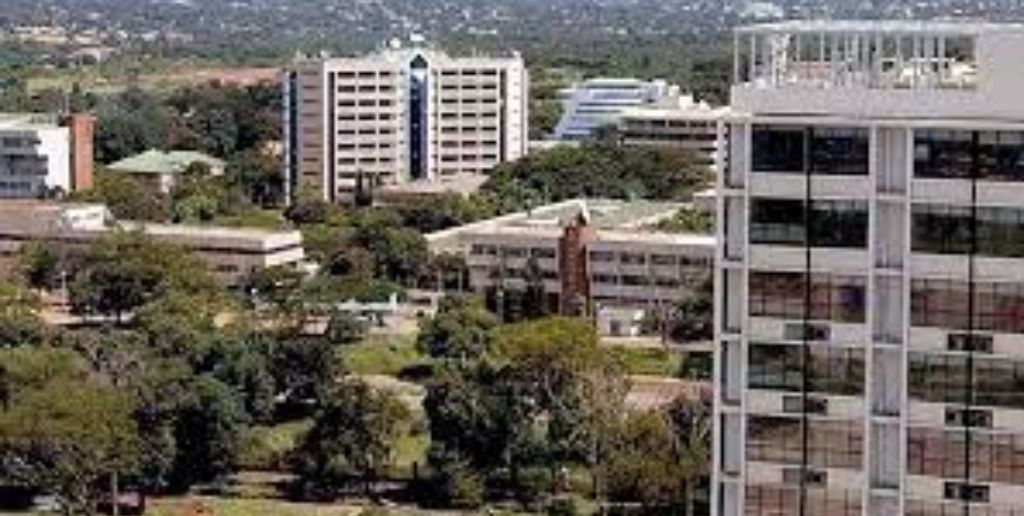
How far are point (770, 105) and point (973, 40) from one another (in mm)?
1101

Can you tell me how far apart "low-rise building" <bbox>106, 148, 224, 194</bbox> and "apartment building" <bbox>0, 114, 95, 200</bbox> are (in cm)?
202

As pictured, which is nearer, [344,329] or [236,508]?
[236,508]

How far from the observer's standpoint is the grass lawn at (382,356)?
38.8 metres

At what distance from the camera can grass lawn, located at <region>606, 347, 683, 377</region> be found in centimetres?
3775

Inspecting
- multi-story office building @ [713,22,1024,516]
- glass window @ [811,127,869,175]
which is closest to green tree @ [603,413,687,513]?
multi-story office building @ [713,22,1024,516]

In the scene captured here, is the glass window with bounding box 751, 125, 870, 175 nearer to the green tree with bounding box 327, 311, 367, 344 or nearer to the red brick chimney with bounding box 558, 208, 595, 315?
the green tree with bounding box 327, 311, 367, 344

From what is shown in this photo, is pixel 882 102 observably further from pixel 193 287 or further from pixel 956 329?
pixel 193 287

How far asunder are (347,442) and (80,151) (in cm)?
3118

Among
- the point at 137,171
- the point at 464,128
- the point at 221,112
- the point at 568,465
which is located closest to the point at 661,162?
the point at 464,128

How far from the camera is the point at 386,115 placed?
61094 mm

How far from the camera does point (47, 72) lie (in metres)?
104

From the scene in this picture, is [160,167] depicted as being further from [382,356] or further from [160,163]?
[382,356]

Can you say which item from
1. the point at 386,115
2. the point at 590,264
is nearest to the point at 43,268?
the point at 590,264

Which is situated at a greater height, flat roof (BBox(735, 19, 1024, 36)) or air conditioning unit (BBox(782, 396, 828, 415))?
flat roof (BBox(735, 19, 1024, 36))
